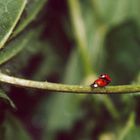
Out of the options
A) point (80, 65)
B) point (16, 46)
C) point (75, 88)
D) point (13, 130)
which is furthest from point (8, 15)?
point (80, 65)

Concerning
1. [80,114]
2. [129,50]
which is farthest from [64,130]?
[129,50]

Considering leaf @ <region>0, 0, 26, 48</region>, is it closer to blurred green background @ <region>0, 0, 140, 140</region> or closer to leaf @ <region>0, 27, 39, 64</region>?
leaf @ <region>0, 27, 39, 64</region>

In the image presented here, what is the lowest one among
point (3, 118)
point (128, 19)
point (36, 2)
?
point (3, 118)

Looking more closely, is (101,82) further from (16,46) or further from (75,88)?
(16,46)

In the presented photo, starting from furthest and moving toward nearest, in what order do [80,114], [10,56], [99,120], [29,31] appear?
Result: [80,114] < [99,120] < [29,31] < [10,56]

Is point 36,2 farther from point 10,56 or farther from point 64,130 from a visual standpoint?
point 64,130

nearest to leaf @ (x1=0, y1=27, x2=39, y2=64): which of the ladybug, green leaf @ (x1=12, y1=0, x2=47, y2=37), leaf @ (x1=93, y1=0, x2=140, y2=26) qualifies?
green leaf @ (x1=12, y1=0, x2=47, y2=37)
